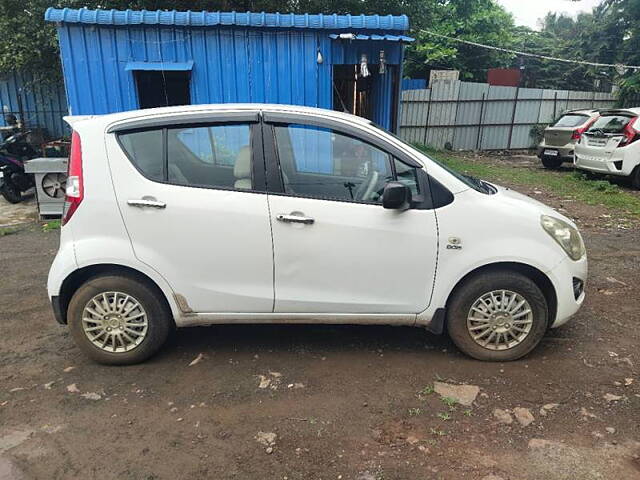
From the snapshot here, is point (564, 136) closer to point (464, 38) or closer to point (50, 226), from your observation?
point (464, 38)

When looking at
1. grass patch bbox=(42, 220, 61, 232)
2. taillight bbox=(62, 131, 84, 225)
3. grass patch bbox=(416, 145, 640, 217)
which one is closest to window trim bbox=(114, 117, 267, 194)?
taillight bbox=(62, 131, 84, 225)

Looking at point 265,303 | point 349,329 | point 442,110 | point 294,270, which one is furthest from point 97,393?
point 442,110

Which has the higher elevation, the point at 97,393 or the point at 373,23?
the point at 373,23

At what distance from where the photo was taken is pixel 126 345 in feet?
11.0

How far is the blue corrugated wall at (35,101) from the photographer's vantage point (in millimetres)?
13008

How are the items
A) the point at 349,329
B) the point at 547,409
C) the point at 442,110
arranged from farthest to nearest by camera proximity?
the point at 442,110 → the point at 349,329 → the point at 547,409

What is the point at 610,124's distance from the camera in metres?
10.2

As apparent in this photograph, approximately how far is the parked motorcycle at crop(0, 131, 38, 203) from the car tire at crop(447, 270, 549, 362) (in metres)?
8.11

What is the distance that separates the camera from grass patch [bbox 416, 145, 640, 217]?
28.8ft

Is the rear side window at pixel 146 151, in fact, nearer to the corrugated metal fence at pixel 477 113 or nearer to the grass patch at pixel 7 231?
the grass patch at pixel 7 231

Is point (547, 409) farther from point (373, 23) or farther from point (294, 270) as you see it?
point (373, 23)

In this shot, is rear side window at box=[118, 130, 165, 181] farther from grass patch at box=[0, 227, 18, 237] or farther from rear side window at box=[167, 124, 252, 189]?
grass patch at box=[0, 227, 18, 237]

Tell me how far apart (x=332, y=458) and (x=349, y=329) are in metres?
1.50

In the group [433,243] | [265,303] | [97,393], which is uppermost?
[433,243]
